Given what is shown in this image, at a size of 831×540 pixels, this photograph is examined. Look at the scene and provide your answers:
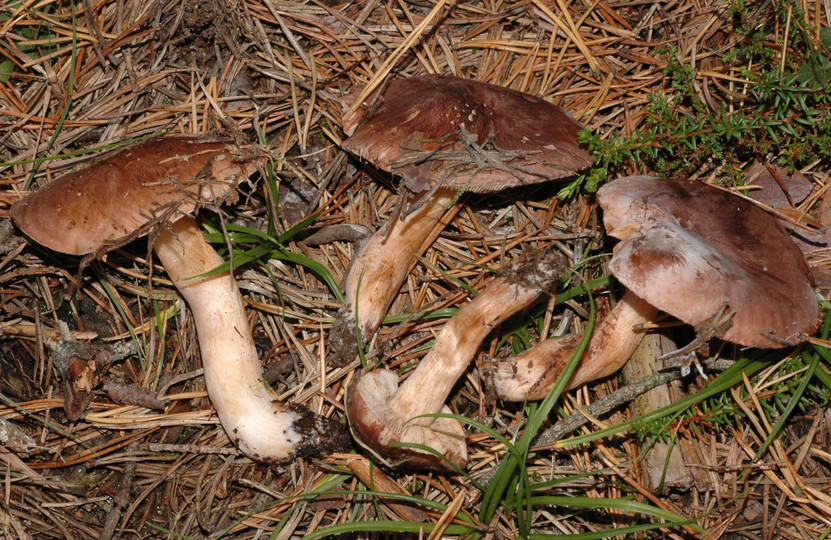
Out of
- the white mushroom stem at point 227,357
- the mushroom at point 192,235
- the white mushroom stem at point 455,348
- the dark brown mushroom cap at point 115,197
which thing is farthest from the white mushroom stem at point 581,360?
the dark brown mushroom cap at point 115,197

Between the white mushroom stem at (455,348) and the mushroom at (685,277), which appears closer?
the mushroom at (685,277)

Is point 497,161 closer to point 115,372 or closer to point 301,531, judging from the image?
point 301,531

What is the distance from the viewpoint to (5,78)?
3.09m

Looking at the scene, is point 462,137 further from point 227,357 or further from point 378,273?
point 227,357

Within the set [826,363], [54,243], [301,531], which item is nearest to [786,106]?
[826,363]

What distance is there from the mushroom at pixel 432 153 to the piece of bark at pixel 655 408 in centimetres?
93

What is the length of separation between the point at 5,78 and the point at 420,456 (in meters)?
Answer: 2.78

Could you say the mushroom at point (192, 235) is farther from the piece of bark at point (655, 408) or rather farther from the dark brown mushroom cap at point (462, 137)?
the piece of bark at point (655, 408)

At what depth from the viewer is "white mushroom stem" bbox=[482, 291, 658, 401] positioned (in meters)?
2.80

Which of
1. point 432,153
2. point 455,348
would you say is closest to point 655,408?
point 455,348

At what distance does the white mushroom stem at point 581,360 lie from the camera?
2805mm

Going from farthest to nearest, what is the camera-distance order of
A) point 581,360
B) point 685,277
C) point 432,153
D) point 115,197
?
point 581,360 → point 432,153 → point 115,197 → point 685,277

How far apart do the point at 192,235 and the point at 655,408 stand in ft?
Result: 7.50

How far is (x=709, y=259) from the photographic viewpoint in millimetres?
2434
